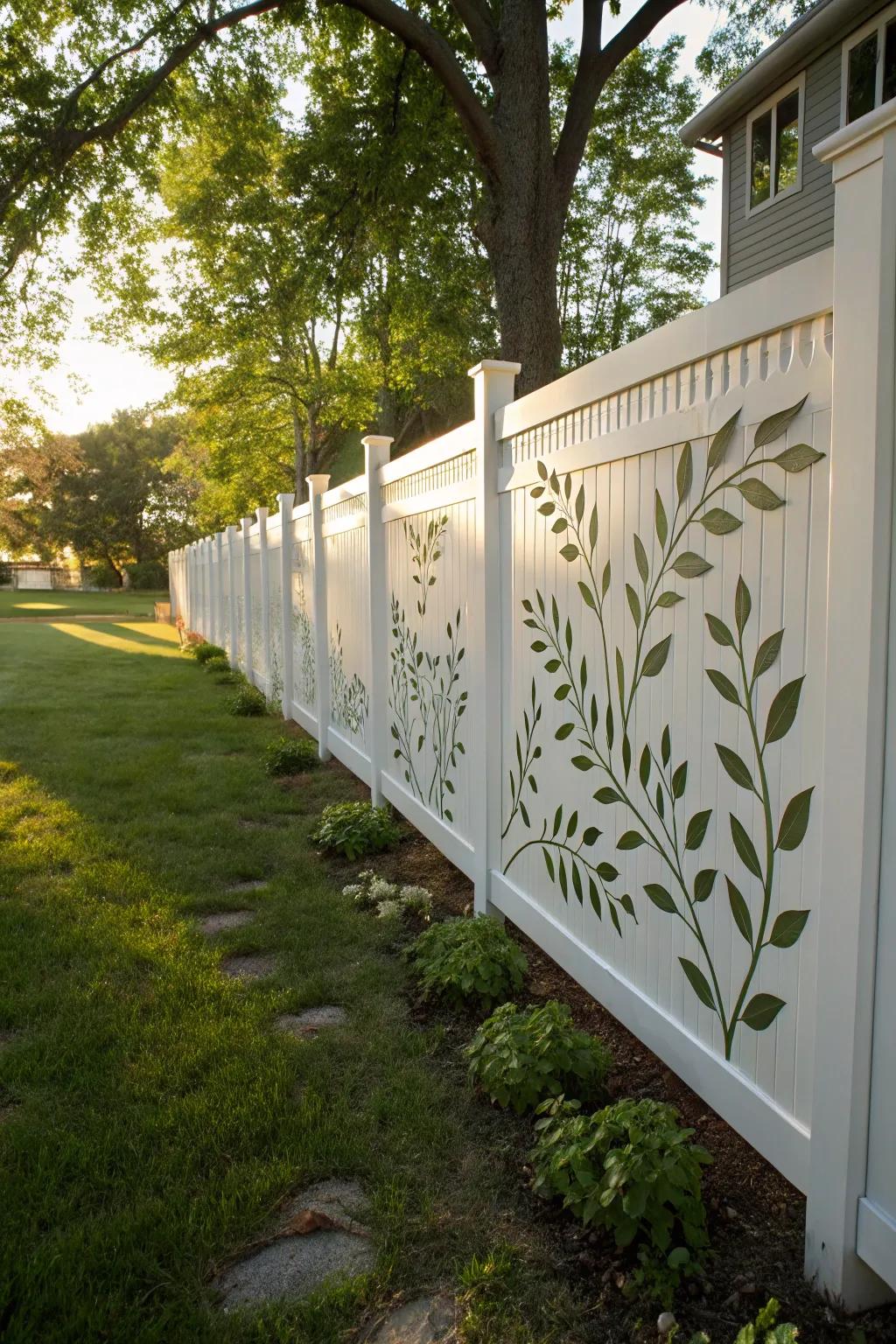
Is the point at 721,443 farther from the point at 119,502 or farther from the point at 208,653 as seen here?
the point at 119,502

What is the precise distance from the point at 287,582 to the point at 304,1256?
7272mm

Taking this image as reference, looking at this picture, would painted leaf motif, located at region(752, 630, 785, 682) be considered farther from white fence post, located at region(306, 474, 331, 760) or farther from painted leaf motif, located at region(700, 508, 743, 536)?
white fence post, located at region(306, 474, 331, 760)

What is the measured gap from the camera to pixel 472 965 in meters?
2.97

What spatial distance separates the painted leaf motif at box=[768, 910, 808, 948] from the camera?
1805 mm

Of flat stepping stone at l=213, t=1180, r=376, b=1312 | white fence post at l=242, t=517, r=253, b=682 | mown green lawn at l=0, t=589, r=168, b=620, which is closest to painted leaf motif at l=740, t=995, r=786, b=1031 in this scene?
flat stepping stone at l=213, t=1180, r=376, b=1312

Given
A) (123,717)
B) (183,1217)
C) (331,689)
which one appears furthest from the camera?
(123,717)

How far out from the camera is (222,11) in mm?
8609

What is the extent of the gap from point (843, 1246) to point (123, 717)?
8545mm

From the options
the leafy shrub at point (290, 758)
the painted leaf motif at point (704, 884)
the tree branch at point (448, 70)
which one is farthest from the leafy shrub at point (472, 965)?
the tree branch at point (448, 70)

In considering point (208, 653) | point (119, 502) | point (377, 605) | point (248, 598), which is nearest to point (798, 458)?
point (377, 605)

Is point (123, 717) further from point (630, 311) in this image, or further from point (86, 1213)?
point (630, 311)

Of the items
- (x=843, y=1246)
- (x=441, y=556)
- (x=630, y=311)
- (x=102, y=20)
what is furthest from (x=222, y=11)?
(x=630, y=311)

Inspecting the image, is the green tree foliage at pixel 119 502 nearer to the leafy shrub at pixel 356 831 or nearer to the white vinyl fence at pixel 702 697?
the leafy shrub at pixel 356 831

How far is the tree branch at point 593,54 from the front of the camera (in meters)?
8.32
